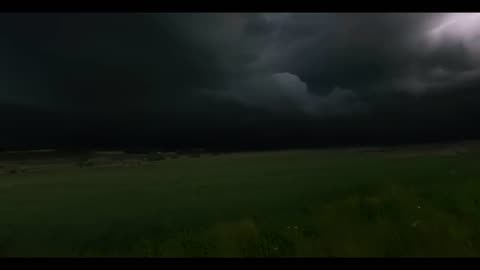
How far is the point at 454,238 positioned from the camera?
766 cm

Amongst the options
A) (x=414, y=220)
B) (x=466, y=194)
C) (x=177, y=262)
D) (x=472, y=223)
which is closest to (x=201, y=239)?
(x=177, y=262)

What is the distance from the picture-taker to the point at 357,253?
7.13 metres

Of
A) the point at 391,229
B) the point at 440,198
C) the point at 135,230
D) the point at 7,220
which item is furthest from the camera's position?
the point at 7,220

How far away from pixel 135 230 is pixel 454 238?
33.9ft

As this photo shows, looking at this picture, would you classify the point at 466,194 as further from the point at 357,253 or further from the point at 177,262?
the point at 177,262

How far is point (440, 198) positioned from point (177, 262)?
10.8 meters

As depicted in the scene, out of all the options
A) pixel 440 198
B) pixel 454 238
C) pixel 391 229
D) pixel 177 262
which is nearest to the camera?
pixel 177 262

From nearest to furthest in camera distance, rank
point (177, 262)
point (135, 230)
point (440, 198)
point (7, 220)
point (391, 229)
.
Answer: point (177, 262) < point (391, 229) < point (135, 230) < point (440, 198) < point (7, 220)

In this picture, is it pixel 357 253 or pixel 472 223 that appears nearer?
pixel 357 253

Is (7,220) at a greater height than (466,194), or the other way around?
(466,194)
